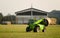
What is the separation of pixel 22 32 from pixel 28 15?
0.72ft

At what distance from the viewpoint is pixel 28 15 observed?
168 cm

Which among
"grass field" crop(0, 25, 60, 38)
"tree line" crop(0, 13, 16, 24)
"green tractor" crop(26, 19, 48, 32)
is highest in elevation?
"tree line" crop(0, 13, 16, 24)

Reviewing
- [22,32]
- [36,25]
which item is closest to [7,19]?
[22,32]

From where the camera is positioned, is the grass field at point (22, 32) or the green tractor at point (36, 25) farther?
the green tractor at point (36, 25)

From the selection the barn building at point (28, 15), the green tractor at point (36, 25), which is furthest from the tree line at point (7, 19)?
the green tractor at point (36, 25)

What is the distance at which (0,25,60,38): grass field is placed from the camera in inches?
61.0

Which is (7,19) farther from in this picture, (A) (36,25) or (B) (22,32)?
(A) (36,25)

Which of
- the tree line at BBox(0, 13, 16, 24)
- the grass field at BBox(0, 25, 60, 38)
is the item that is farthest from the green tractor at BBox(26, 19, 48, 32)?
the tree line at BBox(0, 13, 16, 24)

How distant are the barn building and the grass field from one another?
0.28ft

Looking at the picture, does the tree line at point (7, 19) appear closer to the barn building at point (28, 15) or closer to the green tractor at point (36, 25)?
the barn building at point (28, 15)

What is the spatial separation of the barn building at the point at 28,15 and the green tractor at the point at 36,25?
0.05 meters

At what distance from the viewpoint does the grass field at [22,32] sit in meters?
1.55

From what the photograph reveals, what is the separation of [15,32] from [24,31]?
0.36 feet

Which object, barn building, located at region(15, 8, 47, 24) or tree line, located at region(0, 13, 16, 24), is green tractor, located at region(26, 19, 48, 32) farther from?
tree line, located at region(0, 13, 16, 24)
